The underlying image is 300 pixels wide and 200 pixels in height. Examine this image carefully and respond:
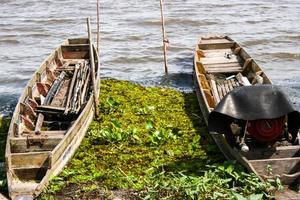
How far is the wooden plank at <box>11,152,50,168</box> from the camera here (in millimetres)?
8359

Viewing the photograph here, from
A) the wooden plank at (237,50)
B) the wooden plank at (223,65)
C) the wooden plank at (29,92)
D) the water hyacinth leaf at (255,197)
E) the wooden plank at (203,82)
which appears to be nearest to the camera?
the water hyacinth leaf at (255,197)

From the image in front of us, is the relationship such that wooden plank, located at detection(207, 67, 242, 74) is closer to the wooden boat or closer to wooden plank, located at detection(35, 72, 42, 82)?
the wooden boat

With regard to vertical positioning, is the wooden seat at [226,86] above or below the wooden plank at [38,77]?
below

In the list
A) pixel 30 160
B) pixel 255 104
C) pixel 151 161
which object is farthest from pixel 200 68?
pixel 30 160

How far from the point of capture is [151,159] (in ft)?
30.1

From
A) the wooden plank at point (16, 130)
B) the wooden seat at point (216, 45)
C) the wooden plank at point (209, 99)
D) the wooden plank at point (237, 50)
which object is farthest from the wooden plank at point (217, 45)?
the wooden plank at point (16, 130)

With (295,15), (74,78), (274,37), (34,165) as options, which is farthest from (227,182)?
(295,15)

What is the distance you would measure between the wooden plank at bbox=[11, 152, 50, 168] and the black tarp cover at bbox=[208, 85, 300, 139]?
2.85 meters

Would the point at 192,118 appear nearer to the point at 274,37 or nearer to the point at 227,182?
the point at 227,182

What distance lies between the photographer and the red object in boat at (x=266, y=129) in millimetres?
8078

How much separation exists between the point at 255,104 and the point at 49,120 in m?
4.68

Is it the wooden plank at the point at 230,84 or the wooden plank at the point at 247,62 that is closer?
the wooden plank at the point at 230,84

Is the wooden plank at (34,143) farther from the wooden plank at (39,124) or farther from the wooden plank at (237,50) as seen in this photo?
the wooden plank at (237,50)

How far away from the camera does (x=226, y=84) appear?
12.5m
